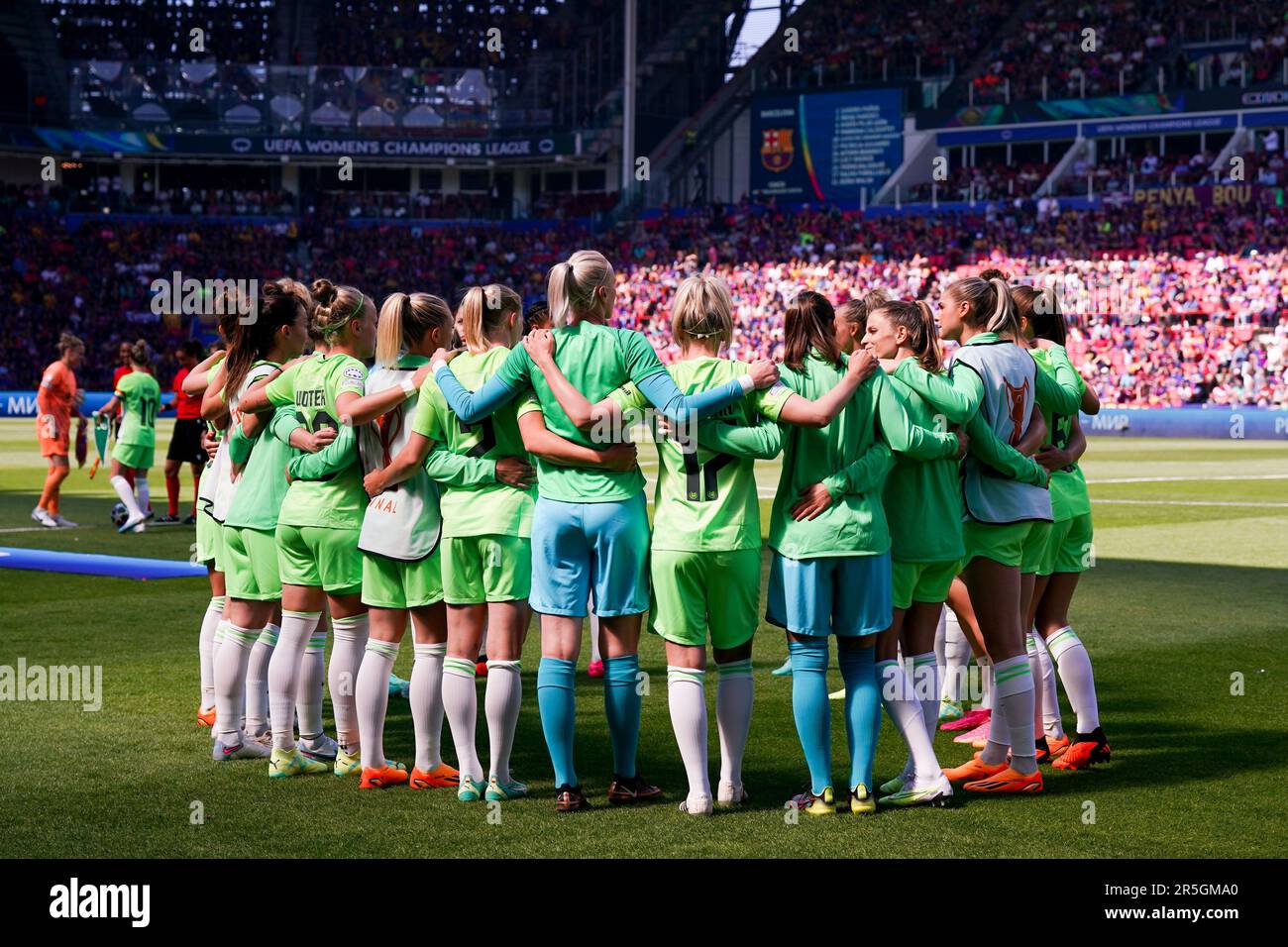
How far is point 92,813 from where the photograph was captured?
6.12m

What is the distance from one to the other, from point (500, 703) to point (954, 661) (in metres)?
3.20

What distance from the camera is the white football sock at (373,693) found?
6.53 metres

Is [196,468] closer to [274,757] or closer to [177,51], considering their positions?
[274,757]

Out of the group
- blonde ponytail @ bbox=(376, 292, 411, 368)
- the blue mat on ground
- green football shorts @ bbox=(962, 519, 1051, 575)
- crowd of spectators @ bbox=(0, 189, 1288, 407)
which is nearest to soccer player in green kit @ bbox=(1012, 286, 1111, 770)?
green football shorts @ bbox=(962, 519, 1051, 575)

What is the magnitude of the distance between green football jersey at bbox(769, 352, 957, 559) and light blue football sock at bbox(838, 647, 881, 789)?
0.44m

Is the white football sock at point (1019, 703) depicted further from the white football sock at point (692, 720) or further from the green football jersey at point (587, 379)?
the green football jersey at point (587, 379)

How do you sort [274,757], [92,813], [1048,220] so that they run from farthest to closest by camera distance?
1. [1048,220]
2. [274,757]
3. [92,813]

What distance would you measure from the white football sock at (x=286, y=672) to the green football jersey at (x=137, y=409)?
1092cm

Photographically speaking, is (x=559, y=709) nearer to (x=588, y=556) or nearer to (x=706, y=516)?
(x=588, y=556)

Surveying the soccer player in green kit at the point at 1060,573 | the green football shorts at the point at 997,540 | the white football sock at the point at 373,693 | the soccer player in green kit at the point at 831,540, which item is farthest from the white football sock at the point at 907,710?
the white football sock at the point at 373,693

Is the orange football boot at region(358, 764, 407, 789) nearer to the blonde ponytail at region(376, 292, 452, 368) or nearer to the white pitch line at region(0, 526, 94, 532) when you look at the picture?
the blonde ponytail at region(376, 292, 452, 368)

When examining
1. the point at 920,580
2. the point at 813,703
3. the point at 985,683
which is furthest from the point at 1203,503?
the point at 813,703

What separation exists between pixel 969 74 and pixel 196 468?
44528 millimetres
